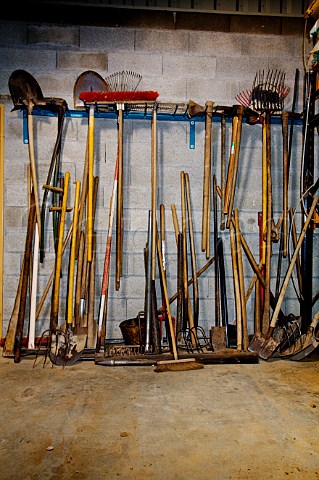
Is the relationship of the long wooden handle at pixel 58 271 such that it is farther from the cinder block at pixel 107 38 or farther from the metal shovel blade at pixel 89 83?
A: the cinder block at pixel 107 38

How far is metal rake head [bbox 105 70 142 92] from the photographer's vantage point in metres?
3.46

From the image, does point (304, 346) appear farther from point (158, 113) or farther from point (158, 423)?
point (158, 113)

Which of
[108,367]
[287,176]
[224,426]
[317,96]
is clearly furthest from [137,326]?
[317,96]

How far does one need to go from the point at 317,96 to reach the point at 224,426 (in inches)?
107

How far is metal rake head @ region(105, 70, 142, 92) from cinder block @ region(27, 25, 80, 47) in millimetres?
413

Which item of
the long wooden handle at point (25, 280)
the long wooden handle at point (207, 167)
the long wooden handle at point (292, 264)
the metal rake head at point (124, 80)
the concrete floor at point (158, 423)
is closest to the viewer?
the concrete floor at point (158, 423)

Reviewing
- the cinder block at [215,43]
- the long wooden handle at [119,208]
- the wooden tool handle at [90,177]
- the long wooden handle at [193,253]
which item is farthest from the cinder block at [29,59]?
the long wooden handle at [193,253]

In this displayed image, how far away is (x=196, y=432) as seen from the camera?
1.95 m

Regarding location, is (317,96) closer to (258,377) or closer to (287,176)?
(287,176)

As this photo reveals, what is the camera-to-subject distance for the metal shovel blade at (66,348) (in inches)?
114

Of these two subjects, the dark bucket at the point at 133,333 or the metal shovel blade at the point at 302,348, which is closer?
the metal shovel blade at the point at 302,348

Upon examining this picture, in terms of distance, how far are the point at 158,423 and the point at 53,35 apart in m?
3.15

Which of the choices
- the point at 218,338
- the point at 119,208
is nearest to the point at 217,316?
the point at 218,338

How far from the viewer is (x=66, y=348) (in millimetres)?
2932
